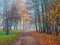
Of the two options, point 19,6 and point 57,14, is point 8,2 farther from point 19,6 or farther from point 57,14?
point 57,14

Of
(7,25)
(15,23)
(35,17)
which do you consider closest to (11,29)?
(7,25)

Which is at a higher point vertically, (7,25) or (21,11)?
(21,11)

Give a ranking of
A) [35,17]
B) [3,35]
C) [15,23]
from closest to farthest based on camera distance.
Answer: [3,35], [15,23], [35,17]

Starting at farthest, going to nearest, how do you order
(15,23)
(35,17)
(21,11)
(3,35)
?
(35,17)
(15,23)
(21,11)
(3,35)

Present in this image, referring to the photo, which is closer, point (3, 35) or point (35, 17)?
point (3, 35)

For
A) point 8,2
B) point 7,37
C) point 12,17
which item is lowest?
point 7,37

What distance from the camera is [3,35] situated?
6305mm

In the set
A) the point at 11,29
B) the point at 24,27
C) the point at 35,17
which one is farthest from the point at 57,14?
the point at 35,17

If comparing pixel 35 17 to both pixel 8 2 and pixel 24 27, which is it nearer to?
pixel 24 27

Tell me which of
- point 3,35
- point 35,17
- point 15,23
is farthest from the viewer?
point 35,17

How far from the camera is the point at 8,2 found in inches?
259

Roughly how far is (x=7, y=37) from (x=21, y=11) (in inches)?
39.8

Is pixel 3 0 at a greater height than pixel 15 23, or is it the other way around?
pixel 3 0

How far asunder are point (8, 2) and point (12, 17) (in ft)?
1.77
